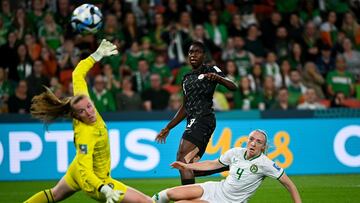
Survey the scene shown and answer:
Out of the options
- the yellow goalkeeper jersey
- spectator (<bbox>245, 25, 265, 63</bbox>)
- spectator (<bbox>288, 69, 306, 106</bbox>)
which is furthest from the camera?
spectator (<bbox>245, 25, 265, 63</bbox>)

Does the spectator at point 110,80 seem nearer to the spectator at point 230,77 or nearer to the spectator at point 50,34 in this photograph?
the spectator at point 50,34

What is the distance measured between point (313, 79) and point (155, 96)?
147 inches

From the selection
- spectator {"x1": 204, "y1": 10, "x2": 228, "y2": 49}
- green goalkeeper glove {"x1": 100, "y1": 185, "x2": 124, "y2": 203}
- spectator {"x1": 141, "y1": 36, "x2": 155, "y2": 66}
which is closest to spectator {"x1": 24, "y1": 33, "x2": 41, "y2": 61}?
spectator {"x1": 141, "y1": 36, "x2": 155, "y2": 66}

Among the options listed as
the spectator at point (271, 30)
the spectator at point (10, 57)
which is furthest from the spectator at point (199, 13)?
the spectator at point (10, 57)

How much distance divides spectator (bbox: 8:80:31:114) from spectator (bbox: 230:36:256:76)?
4.55 metres

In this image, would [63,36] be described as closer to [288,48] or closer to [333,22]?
[288,48]

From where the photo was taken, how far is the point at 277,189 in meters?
12.5

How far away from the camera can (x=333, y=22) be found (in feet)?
62.5

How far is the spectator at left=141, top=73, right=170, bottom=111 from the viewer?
1625 centimetres

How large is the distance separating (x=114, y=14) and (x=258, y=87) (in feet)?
11.7

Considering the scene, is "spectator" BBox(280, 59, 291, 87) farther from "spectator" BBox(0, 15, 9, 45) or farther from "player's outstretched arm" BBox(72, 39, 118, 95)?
"player's outstretched arm" BBox(72, 39, 118, 95)


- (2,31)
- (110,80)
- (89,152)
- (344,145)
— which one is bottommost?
(344,145)

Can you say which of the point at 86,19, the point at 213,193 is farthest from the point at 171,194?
the point at 86,19

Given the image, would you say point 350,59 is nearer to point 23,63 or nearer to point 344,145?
point 344,145
